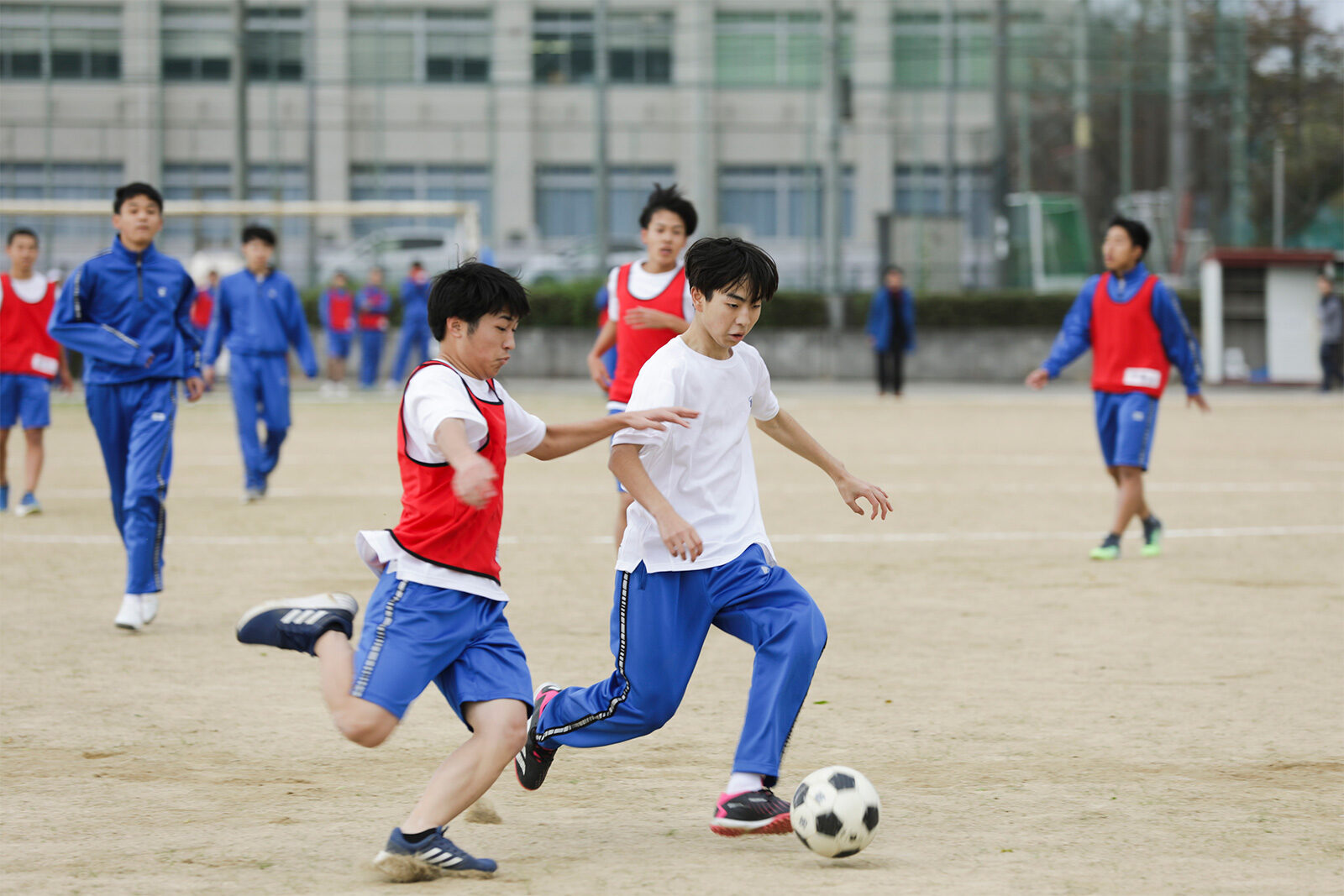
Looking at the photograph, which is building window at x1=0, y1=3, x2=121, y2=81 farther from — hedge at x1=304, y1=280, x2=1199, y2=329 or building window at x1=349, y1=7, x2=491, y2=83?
hedge at x1=304, y1=280, x2=1199, y2=329

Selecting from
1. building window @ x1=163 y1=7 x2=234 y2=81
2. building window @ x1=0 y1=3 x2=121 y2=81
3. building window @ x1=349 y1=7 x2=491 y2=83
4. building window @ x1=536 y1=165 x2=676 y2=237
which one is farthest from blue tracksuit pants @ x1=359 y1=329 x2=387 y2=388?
building window @ x1=0 y1=3 x2=121 y2=81

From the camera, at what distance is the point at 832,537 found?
34.0ft

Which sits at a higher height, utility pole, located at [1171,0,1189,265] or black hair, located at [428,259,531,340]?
utility pole, located at [1171,0,1189,265]

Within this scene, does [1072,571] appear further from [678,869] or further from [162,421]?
[678,869]

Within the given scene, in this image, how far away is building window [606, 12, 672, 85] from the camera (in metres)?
35.0

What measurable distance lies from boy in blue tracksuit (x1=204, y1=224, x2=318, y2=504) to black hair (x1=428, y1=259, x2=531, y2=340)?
8.45 meters

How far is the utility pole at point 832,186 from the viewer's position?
1243 inches

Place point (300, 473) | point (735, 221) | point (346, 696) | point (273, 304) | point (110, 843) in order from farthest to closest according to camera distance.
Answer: point (735, 221)
point (300, 473)
point (273, 304)
point (110, 843)
point (346, 696)

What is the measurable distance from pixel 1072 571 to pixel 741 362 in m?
5.07

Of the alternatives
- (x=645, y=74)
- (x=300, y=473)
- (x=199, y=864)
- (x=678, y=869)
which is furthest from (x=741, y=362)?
(x=645, y=74)

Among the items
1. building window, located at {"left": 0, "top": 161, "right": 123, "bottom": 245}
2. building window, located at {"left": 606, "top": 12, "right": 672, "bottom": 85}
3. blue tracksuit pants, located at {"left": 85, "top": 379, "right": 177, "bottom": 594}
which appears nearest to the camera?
blue tracksuit pants, located at {"left": 85, "top": 379, "right": 177, "bottom": 594}

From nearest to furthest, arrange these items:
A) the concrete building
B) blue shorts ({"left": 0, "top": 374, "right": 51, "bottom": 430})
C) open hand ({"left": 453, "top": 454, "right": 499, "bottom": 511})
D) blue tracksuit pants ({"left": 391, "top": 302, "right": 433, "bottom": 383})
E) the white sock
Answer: open hand ({"left": 453, "top": 454, "right": 499, "bottom": 511}), the white sock, blue shorts ({"left": 0, "top": 374, "right": 51, "bottom": 430}), blue tracksuit pants ({"left": 391, "top": 302, "right": 433, "bottom": 383}), the concrete building

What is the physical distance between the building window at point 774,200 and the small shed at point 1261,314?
790cm

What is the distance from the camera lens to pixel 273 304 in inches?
488
